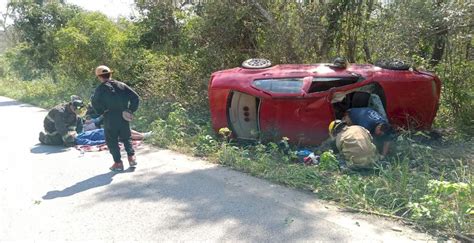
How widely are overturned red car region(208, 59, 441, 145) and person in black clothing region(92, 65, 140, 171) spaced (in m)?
1.58

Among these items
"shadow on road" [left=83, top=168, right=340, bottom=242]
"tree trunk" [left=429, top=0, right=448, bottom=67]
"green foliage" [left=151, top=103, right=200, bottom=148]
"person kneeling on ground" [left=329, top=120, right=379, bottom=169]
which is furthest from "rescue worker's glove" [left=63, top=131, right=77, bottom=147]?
"tree trunk" [left=429, top=0, right=448, bottom=67]

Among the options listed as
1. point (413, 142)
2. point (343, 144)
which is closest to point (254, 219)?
point (343, 144)

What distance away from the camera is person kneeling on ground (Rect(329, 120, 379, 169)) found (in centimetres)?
469

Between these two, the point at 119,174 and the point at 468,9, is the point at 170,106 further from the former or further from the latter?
the point at 468,9

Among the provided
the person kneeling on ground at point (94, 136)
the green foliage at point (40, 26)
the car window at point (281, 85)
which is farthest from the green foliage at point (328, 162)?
the green foliage at point (40, 26)

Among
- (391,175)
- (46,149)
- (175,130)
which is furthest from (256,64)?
(46,149)

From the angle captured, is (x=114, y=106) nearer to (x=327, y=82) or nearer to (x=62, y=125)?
(x=62, y=125)

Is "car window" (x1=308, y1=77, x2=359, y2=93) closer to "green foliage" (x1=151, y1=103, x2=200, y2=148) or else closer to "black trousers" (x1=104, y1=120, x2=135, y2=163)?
"green foliage" (x1=151, y1=103, x2=200, y2=148)

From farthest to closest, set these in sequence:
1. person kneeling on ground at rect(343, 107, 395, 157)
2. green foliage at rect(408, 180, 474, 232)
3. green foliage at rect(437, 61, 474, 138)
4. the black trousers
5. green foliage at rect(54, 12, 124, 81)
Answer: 1. green foliage at rect(54, 12, 124, 81)
2. green foliage at rect(437, 61, 474, 138)
3. the black trousers
4. person kneeling on ground at rect(343, 107, 395, 157)
5. green foliage at rect(408, 180, 474, 232)

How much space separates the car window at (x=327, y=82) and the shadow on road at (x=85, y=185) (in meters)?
3.00

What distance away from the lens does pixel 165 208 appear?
160 inches

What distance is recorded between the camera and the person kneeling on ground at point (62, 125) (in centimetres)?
718

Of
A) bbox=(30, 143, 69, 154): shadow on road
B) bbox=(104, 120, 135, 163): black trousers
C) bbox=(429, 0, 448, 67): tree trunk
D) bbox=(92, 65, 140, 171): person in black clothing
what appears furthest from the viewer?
bbox=(30, 143, 69, 154): shadow on road

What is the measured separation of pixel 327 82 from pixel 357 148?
1.45 m
